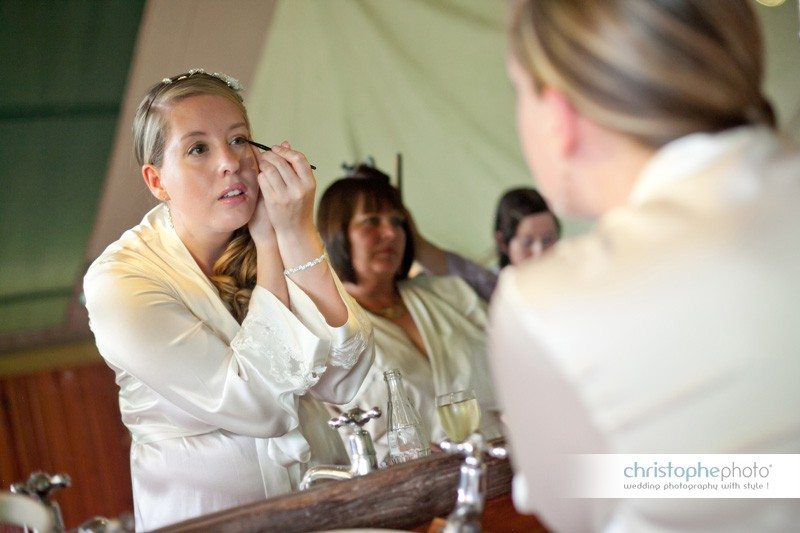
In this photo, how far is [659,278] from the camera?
1.84 ft

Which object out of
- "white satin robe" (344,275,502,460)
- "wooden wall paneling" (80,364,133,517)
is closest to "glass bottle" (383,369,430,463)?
"white satin robe" (344,275,502,460)

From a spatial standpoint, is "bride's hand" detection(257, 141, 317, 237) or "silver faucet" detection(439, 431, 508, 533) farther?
"bride's hand" detection(257, 141, 317, 237)

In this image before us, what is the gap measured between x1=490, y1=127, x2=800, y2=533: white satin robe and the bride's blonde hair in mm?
570

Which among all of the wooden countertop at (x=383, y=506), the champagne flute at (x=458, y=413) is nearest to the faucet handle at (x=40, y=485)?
the wooden countertop at (x=383, y=506)

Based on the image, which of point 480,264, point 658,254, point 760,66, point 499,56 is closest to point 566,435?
point 658,254

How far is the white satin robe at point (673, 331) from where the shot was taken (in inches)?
22.0

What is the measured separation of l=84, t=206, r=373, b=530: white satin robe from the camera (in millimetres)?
1004

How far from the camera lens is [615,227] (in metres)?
0.58

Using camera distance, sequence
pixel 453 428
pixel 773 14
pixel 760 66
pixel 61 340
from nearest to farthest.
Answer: pixel 760 66 < pixel 61 340 < pixel 453 428 < pixel 773 14

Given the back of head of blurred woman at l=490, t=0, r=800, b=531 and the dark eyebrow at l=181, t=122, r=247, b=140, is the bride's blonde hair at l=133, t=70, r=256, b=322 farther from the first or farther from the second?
the back of head of blurred woman at l=490, t=0, r=800, b=531

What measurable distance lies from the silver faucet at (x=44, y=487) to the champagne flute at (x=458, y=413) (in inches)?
20.1

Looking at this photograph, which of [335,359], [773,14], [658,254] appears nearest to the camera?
[658,254]

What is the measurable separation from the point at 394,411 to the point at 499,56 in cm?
56

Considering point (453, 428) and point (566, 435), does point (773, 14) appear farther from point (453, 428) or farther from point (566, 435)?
point (566, 435)
